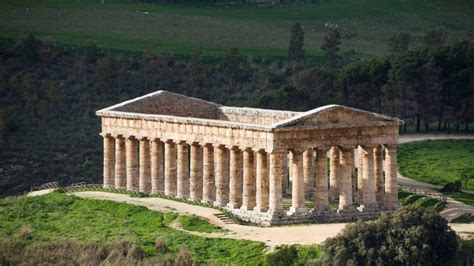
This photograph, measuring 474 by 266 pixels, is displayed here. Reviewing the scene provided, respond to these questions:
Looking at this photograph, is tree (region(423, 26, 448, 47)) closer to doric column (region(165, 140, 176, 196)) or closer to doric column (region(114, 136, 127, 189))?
doric column (region(114, 136, 127, 189))

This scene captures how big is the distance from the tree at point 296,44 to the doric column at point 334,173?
59.4m

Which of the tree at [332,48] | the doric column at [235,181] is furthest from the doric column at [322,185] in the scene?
the tree at [332,48]

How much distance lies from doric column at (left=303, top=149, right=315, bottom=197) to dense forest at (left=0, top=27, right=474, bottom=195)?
26.8 meters

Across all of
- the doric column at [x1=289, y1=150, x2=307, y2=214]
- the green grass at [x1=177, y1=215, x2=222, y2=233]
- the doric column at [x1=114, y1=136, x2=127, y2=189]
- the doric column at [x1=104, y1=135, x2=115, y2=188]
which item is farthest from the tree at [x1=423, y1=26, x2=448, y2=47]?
the green grass at [x1=177, y1=215, x2=222, y2=233]

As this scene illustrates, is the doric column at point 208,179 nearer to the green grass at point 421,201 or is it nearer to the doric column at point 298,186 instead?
the doric column at point 298,186

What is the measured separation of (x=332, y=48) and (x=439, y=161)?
43.8 meters

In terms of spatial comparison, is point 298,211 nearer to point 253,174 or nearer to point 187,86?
point 253,174

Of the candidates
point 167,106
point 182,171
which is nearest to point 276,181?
point 182,171

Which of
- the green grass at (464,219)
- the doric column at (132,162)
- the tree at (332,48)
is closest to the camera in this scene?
the green grass at (464,219)

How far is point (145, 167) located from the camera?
132250 millimetres

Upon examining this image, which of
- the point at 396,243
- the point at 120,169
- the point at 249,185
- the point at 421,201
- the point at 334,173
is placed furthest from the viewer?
the point at 120,169

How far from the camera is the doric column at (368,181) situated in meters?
120

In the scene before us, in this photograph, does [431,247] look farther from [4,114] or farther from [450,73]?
[4,114]

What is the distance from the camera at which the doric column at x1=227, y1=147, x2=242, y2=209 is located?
12231 centimetres
